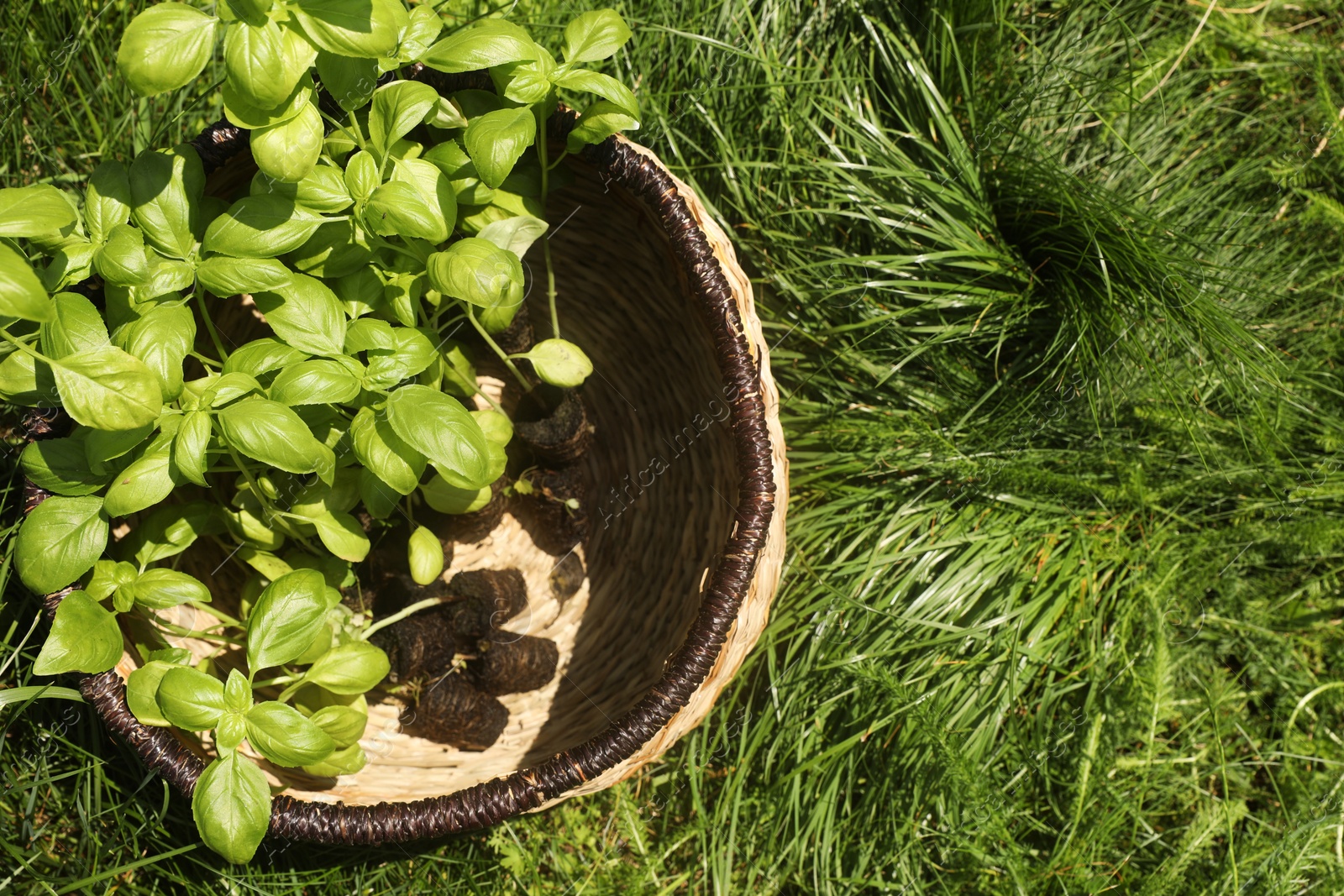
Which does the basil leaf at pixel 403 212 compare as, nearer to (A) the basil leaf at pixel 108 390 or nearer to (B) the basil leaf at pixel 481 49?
(B) the basil leaf at pixel 481 49

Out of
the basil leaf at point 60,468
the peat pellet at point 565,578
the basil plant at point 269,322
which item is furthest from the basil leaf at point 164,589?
the peat pellet at point 565,578

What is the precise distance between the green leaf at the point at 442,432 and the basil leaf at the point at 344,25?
31 cm

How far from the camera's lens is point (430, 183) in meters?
0.95

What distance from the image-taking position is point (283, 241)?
2.96 feet

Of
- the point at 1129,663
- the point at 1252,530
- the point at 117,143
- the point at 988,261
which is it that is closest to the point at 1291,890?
the point at 1129,663

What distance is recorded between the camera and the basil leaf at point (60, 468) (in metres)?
0.93

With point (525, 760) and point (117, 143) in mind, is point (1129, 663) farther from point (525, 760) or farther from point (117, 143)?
point (117, 143)

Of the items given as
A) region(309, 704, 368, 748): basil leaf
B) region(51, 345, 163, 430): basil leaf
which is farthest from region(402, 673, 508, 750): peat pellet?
region(51, 345, 163, 430): basil leaf

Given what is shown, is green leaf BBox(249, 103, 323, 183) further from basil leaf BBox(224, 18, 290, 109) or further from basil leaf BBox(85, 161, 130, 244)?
basil leaf BBox(85, 161, 130, 244)

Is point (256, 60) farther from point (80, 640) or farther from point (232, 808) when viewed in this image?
point (232, 808)

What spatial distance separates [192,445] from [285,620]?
19cm

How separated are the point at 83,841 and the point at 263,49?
3.50 ft

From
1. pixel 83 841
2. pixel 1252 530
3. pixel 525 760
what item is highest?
pixel 1252 530

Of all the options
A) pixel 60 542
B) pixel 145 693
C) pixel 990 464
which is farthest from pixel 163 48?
pixel 990 464
